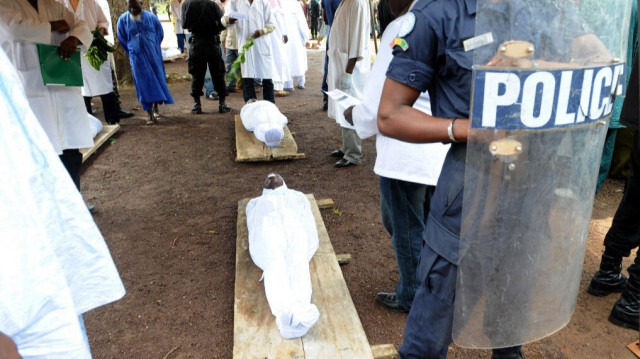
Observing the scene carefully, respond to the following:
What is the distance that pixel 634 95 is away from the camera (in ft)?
8.46

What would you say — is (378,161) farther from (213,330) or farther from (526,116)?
(213,330)

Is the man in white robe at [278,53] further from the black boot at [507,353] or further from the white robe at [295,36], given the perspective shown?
the black boot at [507,353]

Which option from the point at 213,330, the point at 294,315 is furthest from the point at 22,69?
the point at 294,315

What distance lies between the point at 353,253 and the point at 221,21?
4.77 meters

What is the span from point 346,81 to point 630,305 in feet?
10.4

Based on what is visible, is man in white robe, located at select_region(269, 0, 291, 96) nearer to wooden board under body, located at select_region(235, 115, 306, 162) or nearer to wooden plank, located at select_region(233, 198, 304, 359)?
wooden board under body, located at select_region(235, 115, 306, 162)

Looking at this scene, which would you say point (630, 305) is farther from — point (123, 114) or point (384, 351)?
point (123, 114)

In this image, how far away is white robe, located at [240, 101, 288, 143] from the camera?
18.0 ft

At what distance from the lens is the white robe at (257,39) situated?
261 inches

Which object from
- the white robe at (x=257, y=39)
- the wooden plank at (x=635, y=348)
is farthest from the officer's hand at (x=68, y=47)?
the wooden plank at (x=635, y=348)

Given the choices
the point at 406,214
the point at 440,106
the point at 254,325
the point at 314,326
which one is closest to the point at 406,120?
the point at 440,106

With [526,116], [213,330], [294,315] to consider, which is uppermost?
[526,116]

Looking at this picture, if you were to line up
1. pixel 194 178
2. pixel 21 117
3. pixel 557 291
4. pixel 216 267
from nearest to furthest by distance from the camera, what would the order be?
pixel 21 117
pixel 557 291
pixel 216 267
pixel 194 178

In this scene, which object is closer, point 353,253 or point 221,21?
point 353,253
